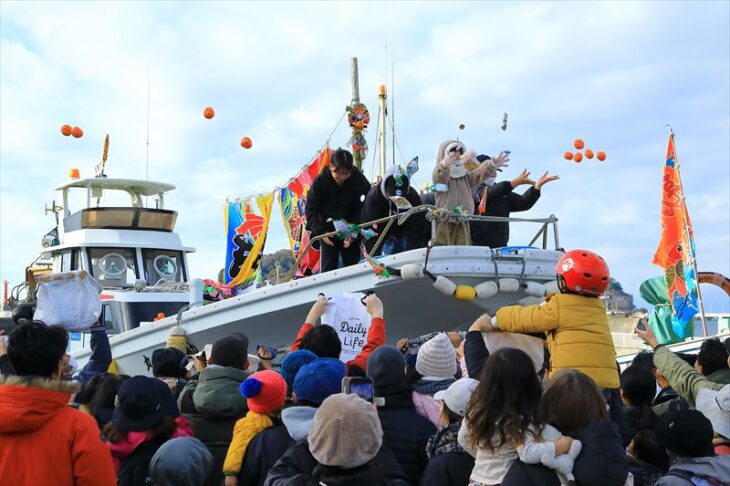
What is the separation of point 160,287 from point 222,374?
27.7 feet

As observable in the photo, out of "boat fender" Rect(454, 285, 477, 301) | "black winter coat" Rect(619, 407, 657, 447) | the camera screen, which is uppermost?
"boat fender" Rect(454, 285, 477, 301)

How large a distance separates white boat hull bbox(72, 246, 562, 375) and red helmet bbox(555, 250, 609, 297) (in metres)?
3.09

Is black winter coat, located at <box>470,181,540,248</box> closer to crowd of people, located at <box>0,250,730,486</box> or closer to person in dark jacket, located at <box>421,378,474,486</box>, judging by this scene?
crowd of people, located at <box>0,250,730,486</box>

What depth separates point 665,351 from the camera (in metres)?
4.73

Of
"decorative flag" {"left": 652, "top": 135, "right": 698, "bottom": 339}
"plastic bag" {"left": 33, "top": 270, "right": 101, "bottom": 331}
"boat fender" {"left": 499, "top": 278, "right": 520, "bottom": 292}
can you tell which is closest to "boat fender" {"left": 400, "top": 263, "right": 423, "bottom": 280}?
"boat fender" {"left": 499, "top": 278, "right": 520, "bottom": 292}

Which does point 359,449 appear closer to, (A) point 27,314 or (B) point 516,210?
(A) point 27,314

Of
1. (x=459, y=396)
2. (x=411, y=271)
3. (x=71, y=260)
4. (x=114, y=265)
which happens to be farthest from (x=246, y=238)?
(x=459, y=396)

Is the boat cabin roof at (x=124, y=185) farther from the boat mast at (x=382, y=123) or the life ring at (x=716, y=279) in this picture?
the life ring at (x=716, y=279)

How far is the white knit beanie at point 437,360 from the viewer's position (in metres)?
4.48

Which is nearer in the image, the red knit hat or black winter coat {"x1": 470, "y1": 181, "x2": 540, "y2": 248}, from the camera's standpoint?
the red knit hat

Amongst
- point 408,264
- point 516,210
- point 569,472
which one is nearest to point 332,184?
point 408,264

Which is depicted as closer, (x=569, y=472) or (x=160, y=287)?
(x=569, y=472)

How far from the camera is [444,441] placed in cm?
369

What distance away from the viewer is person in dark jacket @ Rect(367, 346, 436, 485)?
3.92 meters
